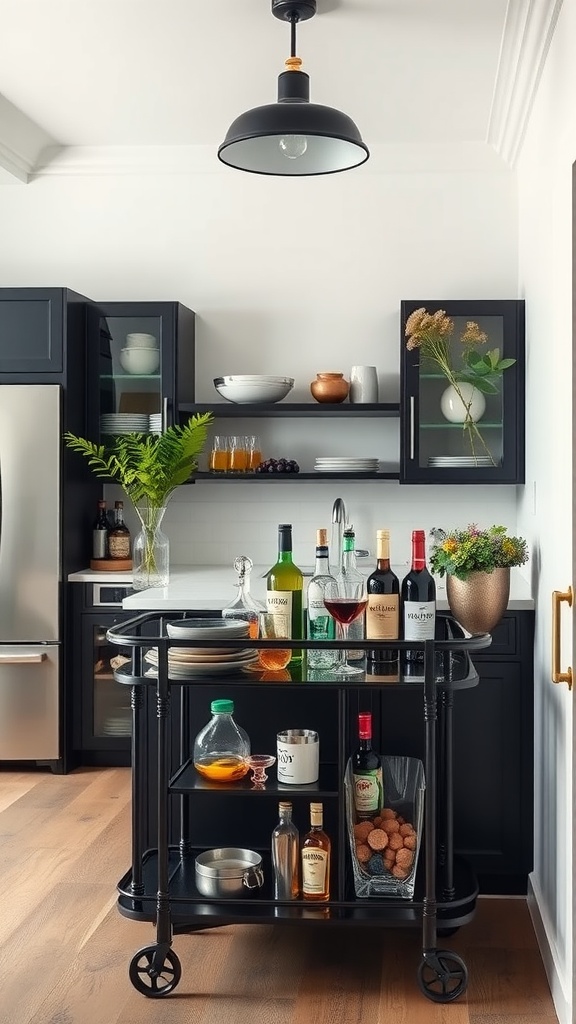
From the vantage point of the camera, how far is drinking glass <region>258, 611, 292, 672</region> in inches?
106

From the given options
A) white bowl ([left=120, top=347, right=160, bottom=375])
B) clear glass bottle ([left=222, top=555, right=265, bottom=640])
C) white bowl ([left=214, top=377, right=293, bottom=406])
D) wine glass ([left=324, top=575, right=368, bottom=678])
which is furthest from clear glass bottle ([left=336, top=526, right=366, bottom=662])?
white bowl ([left=120, top=347, right=160, bottom=375])

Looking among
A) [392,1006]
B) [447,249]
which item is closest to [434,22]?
[447,249]

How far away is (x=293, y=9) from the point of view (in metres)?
3.46

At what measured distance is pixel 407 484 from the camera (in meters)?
4.85

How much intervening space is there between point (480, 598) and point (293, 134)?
1467 mm

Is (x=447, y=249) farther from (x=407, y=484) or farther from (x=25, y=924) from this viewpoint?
(x=25, y=924)

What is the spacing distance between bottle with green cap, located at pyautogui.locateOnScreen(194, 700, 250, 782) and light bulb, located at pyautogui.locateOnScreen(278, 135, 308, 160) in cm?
165

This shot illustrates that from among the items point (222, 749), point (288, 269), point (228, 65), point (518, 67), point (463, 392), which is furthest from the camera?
point (288, 269)

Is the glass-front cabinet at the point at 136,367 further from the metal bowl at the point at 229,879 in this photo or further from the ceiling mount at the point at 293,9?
the metal bowl at the point at 229,879

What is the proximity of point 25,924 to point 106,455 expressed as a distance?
232cm

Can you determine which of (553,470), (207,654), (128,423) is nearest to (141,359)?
(128,423)

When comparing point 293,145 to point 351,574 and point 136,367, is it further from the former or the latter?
point 136,367

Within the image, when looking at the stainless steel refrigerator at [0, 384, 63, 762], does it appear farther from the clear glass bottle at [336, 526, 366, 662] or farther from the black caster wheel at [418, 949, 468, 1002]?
the black caster wheel at [418, 949, 468, 1002]

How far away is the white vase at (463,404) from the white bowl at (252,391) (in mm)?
727
